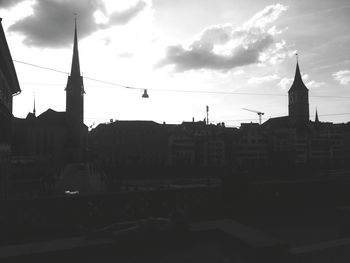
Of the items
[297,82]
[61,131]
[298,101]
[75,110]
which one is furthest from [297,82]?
[61,131]

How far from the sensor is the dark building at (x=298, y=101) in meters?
150

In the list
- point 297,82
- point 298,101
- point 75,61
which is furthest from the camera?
point 297,82

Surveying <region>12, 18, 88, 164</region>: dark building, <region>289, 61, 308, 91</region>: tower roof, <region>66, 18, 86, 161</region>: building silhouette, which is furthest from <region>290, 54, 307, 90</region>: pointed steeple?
<region>12, 18, 88, 164</region>: dark building

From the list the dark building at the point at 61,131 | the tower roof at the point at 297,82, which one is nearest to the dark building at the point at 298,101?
the tower roof at the point at 297,82

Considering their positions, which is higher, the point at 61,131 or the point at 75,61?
the point at 75,61

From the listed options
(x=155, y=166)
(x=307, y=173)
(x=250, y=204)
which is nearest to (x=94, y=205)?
(x=250, y=204)

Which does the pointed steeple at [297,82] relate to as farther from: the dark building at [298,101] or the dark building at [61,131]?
the dark building at [61,131]

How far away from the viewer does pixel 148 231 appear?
725 centimetres

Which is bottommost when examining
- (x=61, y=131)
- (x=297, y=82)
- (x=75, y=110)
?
(x=61, y=131)

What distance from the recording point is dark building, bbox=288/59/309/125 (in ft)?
492

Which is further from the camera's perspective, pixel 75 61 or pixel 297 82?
pixel 297 82

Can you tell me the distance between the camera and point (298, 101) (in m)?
151

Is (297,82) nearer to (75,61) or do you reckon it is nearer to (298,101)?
(298,101)

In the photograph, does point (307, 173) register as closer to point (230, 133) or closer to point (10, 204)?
point (230, 133)
